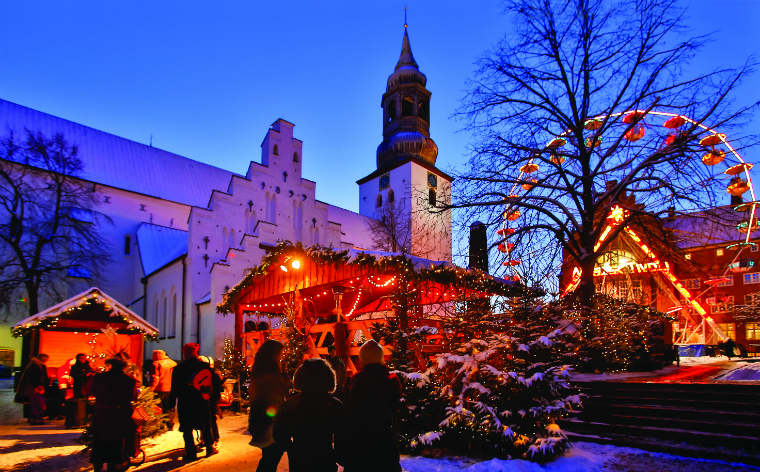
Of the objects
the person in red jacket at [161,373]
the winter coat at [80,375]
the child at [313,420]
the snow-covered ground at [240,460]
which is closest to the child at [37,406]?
the winter coat at [80,375]

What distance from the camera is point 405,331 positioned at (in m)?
8.49

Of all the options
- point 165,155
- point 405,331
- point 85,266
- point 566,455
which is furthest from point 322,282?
point 165,155

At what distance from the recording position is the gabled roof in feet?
47.3

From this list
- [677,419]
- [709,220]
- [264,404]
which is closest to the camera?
[264,404]

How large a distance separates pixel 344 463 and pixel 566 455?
4.09m

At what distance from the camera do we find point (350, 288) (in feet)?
43.2

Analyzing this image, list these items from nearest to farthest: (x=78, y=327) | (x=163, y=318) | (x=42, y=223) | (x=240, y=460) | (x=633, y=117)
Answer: (x=240, y=460) → (x=633, y=117) → (x=78, y=327) → (x=42, y=223) → (x=163, y=318)

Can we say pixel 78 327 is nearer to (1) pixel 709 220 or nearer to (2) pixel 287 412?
(2) pixel 287 412

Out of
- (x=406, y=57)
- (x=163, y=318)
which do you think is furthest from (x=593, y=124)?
(x=406, y=57)

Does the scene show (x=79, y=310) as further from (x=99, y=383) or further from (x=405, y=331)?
(x=405, y=331)

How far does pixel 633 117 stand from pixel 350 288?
30.2 ft

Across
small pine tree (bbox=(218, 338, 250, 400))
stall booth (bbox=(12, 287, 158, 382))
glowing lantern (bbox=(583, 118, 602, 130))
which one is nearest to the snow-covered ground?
small pine tree (bbox=(218, 338, 250, 400))

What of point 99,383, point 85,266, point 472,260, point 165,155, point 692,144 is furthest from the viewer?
point 165,155

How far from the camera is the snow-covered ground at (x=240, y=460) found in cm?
577
